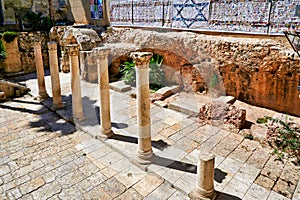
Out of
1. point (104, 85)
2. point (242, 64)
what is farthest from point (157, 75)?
point (104, 85)

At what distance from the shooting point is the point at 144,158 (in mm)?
5914

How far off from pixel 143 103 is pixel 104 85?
1.67m

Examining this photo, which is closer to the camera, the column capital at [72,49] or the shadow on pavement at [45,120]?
the column capital at [72,49]

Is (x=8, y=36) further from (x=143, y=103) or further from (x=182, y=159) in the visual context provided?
(x=182, y=159)

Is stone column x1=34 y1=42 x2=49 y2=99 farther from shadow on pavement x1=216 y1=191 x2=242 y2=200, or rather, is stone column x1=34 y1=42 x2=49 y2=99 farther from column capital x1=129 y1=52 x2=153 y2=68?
shadow on pavement x1=216 y1=191 x2=242 y2=200

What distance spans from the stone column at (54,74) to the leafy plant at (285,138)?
7354 millimetres

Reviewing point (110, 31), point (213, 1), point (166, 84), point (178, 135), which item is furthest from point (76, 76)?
point (110, 31)

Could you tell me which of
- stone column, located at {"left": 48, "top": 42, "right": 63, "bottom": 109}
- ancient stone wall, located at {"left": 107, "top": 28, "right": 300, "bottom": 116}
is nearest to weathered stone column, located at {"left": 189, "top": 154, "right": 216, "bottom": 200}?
ancient stone wall, located at {"left": 107, "top": 28, "right": 300, "bottom": 116}

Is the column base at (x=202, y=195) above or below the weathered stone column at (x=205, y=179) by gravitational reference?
below

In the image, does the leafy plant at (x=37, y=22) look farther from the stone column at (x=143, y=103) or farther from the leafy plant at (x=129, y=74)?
the stone column at (x=143, y=103)

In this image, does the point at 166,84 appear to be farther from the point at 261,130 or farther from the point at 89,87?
the point at 261,130

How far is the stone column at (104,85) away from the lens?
6.47 metres

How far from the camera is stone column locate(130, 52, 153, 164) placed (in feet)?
17.6

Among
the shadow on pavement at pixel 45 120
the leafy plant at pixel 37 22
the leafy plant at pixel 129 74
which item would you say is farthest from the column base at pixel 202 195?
the leafy plant at pixel 37 22
